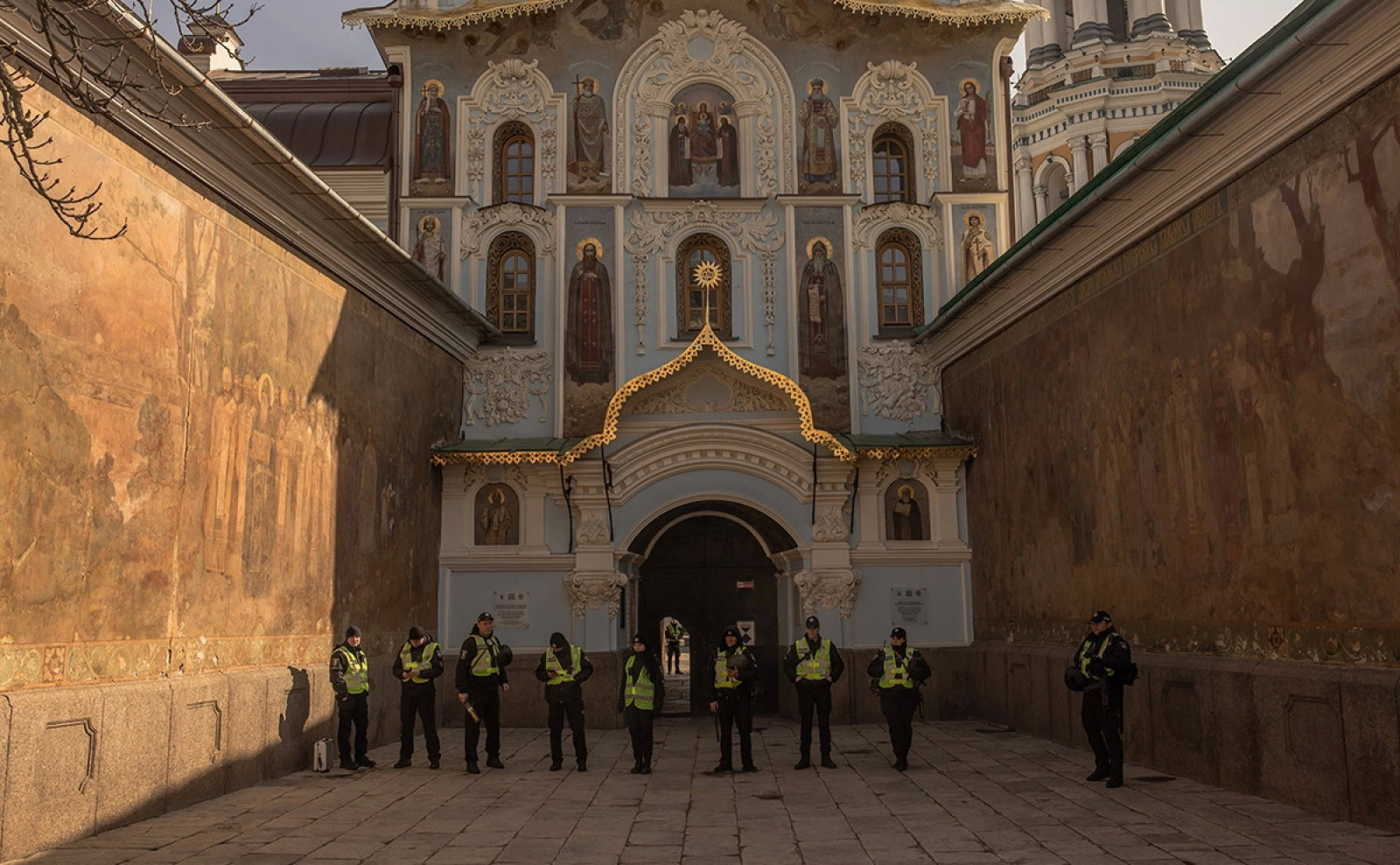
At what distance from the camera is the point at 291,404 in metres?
15.3

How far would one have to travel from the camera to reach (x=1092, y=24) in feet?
138

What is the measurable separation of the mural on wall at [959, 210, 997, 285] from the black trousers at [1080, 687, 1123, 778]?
11.0 m

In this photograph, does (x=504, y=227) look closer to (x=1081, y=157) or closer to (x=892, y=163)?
(x=892, y=163)

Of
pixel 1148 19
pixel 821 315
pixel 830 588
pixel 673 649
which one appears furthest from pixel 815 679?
pixel 1148 19

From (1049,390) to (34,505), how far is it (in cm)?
1229

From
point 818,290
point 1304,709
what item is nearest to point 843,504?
point 818,290

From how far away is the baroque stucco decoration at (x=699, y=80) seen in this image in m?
22.8

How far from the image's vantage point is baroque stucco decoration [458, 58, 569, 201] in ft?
74.8

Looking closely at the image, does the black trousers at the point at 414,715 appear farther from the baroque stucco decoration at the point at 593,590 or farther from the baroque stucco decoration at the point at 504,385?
the baroque stucco decoration at the point at 504,385

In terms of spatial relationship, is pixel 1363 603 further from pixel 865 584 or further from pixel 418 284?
pixel 418 284

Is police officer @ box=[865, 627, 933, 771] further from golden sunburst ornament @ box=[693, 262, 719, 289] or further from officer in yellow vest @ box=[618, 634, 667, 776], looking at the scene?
golden sunburst ornament @ box=[693, 262, 719, 289]

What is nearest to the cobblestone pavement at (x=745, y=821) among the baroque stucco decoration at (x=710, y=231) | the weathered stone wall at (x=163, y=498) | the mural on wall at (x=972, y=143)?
the weathered stone wall at (x=163, y=498)

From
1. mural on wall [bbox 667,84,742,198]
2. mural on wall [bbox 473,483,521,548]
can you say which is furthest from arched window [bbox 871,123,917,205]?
mural on wall [bbox 473,483,521,548]

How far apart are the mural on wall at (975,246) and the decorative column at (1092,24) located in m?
22.4
